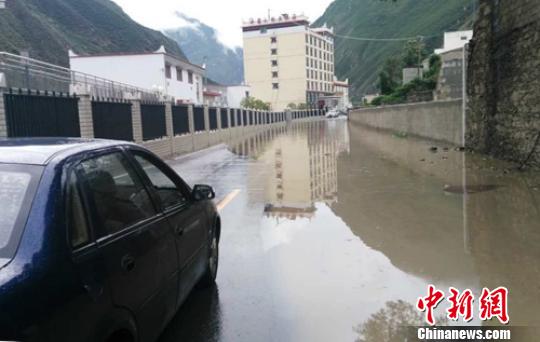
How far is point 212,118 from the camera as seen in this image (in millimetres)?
31141

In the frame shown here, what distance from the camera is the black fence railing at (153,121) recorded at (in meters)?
18.8

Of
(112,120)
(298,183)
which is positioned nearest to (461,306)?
(298,183)

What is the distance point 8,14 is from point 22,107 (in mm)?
84747

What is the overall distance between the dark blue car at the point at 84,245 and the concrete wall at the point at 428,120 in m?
14.2

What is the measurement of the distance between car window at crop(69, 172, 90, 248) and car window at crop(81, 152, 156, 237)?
11 cm

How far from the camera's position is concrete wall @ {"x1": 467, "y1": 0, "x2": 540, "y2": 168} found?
10375 millimetres

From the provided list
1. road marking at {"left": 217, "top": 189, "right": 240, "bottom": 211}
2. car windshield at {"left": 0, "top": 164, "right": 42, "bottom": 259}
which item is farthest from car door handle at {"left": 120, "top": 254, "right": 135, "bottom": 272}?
road marking at {"left": 217, "top": 189, "right": 240, "bottom": 211}

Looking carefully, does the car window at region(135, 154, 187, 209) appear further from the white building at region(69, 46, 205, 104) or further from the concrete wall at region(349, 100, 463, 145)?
the white building at region(69, 46, 205, 104)

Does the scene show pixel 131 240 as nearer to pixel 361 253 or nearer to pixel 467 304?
pixel 467 304

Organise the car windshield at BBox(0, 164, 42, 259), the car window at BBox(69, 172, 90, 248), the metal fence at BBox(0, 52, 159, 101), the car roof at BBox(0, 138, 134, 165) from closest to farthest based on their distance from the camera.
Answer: the car windshield at BBox(0, 164, 42, 259) → the car window at BBox(69, 172, 90, 248) → the car roof at BBox(0, 138, 134, 165) → the metal fence at BBox(0, 52, 159, 101)

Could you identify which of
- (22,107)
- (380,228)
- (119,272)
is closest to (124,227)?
(119,272)

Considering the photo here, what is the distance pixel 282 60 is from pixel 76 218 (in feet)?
364

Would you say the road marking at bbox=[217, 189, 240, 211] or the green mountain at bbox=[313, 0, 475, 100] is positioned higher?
the green mountain at bbox=[313, 0, 475, 100]

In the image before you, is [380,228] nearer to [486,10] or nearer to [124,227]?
[124,227]
